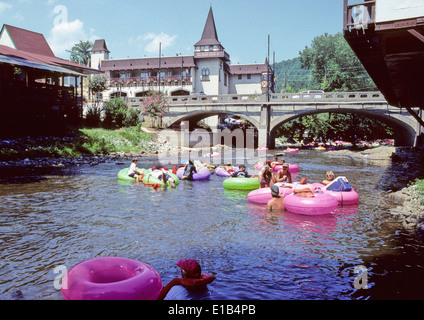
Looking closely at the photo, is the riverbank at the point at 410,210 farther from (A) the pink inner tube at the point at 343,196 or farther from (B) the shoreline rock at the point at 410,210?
(A) the pink inner tube at the point at 343,196

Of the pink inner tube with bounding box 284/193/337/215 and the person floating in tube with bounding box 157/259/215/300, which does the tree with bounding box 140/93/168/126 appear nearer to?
the pink inner tube with bounding box 284/193/337/215

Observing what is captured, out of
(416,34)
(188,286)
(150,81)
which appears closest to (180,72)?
(150,81)

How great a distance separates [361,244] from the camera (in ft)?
26.9

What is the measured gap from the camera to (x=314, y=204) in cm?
1059

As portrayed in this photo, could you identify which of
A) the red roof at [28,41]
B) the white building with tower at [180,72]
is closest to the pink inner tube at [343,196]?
the red roof at [28,41]

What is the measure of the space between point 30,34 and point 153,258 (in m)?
38.1

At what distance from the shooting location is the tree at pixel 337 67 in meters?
54.7

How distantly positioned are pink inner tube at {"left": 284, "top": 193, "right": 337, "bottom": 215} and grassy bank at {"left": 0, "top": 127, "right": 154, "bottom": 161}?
17.1 metres

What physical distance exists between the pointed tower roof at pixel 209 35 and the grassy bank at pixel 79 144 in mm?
28134

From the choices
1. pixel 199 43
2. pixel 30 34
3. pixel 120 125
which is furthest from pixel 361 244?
pixel 199 43

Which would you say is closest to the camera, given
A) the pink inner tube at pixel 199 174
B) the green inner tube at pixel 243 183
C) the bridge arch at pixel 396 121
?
the green inner tube at pixel 243 183

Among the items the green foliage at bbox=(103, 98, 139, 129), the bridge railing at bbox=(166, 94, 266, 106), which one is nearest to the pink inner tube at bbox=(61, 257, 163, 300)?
the green foliage at bbox=(103, 98, 139, 129)

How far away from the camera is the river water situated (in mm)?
6003
